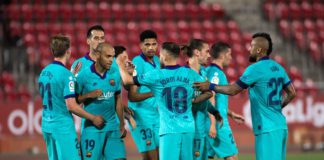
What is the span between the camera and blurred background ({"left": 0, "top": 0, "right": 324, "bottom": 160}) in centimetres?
1994

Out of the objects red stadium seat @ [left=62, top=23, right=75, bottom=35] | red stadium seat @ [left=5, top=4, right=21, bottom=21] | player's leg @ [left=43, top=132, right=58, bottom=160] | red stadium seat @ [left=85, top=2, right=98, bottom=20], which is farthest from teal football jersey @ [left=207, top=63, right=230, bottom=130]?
red stadium seat @ [left=5, top=4, right=21, bottom=21]

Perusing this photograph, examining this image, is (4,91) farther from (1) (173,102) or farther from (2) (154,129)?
(1) (173,102)

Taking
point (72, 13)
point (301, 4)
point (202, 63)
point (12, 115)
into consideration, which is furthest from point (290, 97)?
point (301, 4)

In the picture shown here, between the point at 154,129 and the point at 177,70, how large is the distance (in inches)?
83.8

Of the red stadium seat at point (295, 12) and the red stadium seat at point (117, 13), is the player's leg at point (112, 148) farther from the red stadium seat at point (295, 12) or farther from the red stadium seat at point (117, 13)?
the red stadium seat at point (295, 12)

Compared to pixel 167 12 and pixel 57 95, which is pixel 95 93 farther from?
pixel 167 12

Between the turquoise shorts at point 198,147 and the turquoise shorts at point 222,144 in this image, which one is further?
the turquoise shorts at point 222,144

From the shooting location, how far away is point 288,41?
26.6 m

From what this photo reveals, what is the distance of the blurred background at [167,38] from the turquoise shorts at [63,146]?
889 centimetres

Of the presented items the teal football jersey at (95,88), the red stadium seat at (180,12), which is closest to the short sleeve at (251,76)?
the teal football jersey at (95,88)

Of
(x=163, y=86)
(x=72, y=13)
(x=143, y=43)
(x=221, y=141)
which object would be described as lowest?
(x=221, y=141)

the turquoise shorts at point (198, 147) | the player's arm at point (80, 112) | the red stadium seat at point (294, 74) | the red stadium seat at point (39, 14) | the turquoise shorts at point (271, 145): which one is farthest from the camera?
the red stadium seat at point (39, 14)

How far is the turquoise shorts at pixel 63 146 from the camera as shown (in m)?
9.73

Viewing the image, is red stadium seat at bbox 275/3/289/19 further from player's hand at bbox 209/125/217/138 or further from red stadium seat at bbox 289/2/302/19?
player's hand at bbox 209/125/217/138
